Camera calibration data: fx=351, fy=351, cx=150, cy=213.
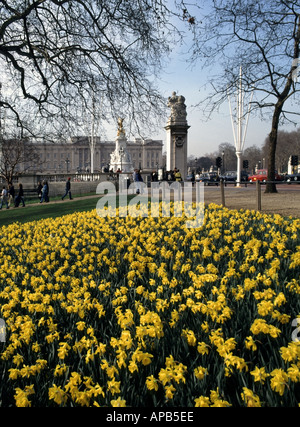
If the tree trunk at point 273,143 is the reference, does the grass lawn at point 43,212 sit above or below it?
below

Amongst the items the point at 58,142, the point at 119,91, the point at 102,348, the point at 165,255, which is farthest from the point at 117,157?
the point at 102,348

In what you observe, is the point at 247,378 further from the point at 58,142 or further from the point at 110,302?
the point at 58,142

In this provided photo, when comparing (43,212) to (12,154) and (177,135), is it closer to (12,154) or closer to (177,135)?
(177,135)

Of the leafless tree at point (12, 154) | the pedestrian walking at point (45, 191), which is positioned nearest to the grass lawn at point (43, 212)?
the pedestrian walking at point (45, 191)

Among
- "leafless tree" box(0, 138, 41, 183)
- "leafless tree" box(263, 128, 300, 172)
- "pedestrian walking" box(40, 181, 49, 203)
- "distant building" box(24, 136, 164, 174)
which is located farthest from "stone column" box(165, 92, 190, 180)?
"distant building" box(24, 136, 164, 174)

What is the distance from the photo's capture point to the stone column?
87.7 ft

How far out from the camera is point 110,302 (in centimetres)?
397

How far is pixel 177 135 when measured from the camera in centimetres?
2677

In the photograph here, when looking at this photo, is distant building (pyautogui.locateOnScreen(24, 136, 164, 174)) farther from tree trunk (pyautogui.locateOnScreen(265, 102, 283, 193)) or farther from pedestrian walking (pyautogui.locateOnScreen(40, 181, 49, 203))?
tree trunk (pyautogui.locateOnScreen(265, 102, 283, 193))

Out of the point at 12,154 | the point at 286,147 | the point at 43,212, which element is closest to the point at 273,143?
the point at 43,212

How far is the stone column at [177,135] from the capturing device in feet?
87.7

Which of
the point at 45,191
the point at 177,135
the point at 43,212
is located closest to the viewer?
the point at 43,212

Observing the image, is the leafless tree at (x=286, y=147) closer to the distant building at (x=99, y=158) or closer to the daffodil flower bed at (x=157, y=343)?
the distant building at (x=99, y=158)
